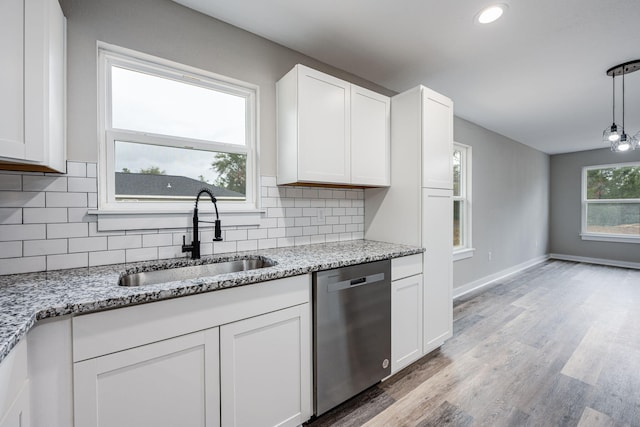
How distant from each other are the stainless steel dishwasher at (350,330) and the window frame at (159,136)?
0.81 meters

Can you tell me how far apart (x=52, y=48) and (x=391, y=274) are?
6.93 ft

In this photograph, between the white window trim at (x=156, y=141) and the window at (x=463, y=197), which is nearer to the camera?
the white window trim at (x=156, y=141)

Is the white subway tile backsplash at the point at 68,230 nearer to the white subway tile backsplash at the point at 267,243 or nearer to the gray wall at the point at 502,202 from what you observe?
the white subway tile backsplash at the point at 267,243

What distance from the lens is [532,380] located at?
2004 mm

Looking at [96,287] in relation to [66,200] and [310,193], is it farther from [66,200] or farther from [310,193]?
[310,193]

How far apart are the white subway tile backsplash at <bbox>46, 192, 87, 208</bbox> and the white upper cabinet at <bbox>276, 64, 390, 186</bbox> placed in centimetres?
116

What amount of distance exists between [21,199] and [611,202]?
8.46m

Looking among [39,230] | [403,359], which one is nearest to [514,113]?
[403,359]

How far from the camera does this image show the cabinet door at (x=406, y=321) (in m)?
1.97

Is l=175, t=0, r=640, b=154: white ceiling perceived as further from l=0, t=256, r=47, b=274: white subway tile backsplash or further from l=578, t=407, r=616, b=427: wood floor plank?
l=578, t=407, r=616, b=427: wood floor plank

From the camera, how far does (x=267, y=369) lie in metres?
1.39

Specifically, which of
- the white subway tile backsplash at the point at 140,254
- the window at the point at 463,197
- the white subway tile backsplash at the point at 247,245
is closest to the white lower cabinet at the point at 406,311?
the white subway tile backsplash at the point at 247,245

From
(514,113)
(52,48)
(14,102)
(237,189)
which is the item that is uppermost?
(514,113)

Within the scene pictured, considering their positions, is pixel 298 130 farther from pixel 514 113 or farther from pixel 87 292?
pixel 514 113
